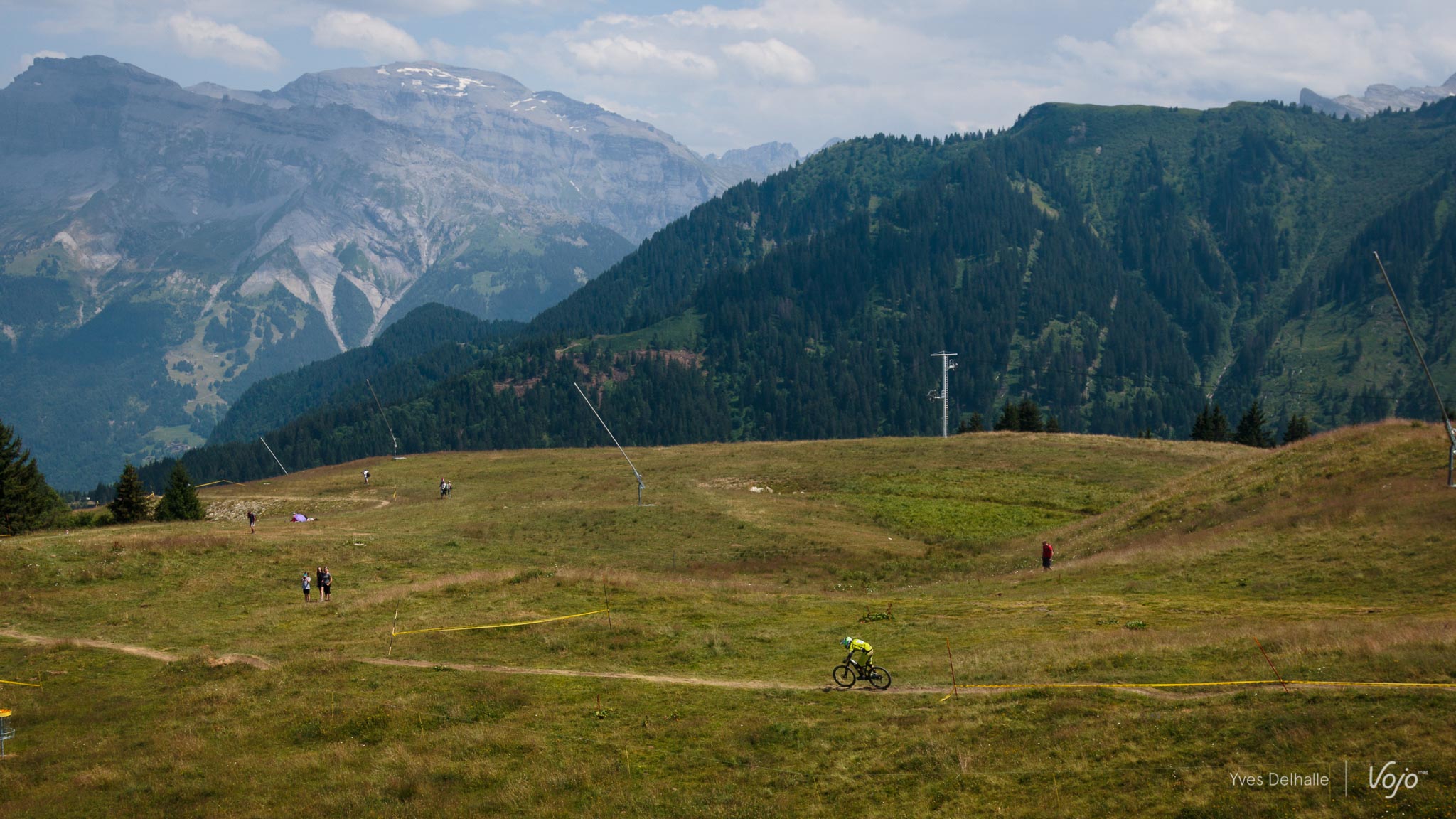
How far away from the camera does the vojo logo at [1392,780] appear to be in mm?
21688

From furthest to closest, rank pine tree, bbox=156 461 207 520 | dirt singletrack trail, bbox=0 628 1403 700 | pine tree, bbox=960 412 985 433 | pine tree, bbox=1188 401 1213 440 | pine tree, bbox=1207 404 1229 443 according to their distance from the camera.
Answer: pine tree, bbox=1188 401 1213 440, pine tree, bbox=1207 404 1229 443, pine tree, bbox=960 412 985 433, pine tree, bbox=156 461 207 520, dirt singletrack trail, bbox=0 628 1403 700

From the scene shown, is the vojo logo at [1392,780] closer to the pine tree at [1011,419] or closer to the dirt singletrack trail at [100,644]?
the dirt singletrack trail at [100,644]

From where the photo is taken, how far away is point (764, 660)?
40.1m

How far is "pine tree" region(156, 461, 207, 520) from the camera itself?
84.4 m

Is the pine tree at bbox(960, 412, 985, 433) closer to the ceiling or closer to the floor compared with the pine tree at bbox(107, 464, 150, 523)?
closer to the ceiling

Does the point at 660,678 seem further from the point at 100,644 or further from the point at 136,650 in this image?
the point at 100,644

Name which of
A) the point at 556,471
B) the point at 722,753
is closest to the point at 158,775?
the point at 722,753

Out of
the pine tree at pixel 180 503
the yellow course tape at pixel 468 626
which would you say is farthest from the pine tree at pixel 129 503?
the yellow course tape at pixel 468 626

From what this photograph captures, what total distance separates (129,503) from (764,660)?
70828 millimetres

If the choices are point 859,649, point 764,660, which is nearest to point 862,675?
point 859,649

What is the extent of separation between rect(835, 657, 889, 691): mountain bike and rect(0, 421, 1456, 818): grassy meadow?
75cm

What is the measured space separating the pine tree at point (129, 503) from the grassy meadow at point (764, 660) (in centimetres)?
1275

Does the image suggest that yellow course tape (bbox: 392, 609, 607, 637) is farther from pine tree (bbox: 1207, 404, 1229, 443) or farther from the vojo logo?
pine tree (bbox: 1207, 404, 1229, 443)

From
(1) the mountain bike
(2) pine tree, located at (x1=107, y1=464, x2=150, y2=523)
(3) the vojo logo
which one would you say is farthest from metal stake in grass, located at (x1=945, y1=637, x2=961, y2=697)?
(2) pine tree, located at (x1=107, y1=464, x2=150, y2=523)
